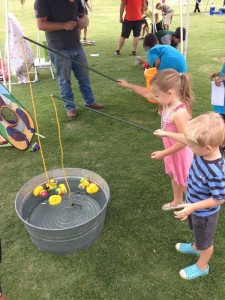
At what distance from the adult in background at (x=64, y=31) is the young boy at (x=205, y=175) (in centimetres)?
220

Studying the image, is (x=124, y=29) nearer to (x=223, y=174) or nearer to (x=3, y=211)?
(x=3, y=211)

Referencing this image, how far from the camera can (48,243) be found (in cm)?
196

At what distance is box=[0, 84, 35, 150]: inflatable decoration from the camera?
2576 mm

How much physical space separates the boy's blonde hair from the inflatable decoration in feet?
5.72

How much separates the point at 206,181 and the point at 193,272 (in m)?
0.75

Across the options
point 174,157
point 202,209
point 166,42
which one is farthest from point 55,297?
point 166,42

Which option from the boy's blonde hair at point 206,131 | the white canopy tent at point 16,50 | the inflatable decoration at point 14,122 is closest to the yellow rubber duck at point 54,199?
the inflatable decoration at point 14,122

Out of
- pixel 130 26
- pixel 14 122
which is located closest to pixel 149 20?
pixel 130 26

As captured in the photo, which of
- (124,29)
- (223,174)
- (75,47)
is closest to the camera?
(223,174)

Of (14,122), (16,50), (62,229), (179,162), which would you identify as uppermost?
(16,50)

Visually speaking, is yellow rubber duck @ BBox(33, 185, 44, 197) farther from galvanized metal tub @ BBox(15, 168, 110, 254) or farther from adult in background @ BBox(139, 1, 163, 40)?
adult in background @ BBox(139, 1, 163, 40)

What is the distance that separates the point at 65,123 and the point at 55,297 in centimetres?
249

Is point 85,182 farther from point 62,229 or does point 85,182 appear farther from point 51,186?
point 62,229

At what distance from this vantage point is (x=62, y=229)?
1760mm
